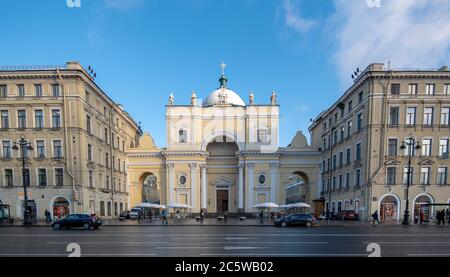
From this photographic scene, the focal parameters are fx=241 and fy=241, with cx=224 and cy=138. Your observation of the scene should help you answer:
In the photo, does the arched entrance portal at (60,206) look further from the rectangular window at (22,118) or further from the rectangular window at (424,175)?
the rectangular window at (424,175)

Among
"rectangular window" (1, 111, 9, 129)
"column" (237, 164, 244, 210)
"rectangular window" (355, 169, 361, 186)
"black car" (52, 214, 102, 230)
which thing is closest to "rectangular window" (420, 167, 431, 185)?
"rectangular window" (355, 169, 361, 186)

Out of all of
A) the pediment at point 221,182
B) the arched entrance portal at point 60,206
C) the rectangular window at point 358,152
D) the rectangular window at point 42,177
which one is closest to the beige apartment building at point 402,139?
the rectangular window at point 358,152

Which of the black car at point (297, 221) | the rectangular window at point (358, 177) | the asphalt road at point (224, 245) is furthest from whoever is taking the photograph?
the rectangular window at point (358, 177)

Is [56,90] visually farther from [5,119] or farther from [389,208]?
[389,208]

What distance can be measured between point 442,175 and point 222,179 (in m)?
25.7

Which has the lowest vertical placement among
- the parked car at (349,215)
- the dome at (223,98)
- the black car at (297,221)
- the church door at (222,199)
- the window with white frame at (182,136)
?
the church door at (222,199)

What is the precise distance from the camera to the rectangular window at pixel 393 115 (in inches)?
916

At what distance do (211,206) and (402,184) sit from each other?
24.3 metres

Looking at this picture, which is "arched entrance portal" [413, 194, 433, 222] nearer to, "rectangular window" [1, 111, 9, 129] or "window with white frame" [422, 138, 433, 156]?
"window with white frame" [422, 138, 433, 156]

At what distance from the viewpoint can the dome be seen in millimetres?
40000

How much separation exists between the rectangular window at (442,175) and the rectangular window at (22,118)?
1576 inches

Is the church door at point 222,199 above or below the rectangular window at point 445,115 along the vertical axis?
below

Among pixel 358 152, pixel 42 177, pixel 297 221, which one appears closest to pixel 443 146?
pixel 358 152
